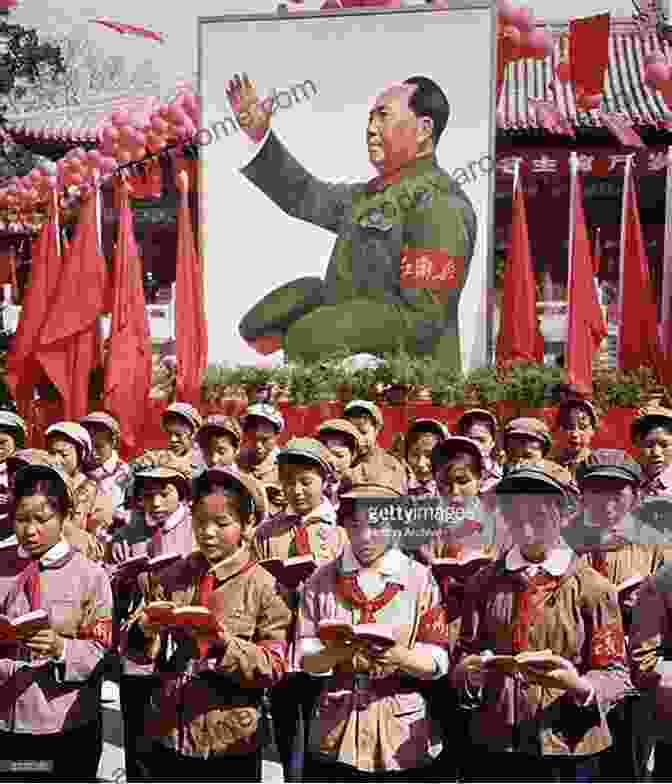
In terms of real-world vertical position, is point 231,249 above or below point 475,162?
below

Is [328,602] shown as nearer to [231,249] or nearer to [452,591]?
[452,591]

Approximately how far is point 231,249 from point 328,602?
8.53 metres

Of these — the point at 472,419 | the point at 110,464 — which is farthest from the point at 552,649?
the point at 110,464

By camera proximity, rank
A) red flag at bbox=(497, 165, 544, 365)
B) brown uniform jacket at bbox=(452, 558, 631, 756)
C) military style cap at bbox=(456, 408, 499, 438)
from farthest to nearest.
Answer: red flag at bbox=(497, 165, 544, 365) < military style cap at bbox=(456, 408, 499, 438) < brown uniform jacket at bbox=(452, 558, 631, 756)

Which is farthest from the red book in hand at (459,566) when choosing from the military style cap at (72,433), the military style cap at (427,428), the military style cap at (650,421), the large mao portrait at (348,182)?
the large mao portrait at (348,182)

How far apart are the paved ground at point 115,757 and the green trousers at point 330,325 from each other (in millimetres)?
6275

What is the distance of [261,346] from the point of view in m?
11.0

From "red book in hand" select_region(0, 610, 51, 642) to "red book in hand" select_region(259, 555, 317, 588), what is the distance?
23.8 inches

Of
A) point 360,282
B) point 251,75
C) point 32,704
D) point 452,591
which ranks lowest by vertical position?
point 32,704

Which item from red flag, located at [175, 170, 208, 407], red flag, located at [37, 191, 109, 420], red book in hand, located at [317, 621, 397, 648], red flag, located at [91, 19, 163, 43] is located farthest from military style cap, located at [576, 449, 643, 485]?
red flag, located at [91, 19, 163, 43]

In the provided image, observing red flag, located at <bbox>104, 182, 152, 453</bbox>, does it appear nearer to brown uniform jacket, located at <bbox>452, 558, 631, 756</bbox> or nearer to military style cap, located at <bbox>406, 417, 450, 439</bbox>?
military style cap, located at <bbox>406, 417, 450, 439</bbox>

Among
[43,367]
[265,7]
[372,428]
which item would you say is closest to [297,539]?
[372,428]

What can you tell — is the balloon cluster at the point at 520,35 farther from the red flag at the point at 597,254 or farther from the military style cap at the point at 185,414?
the military style cap at the point at 185,414

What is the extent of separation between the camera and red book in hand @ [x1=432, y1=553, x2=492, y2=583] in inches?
117
